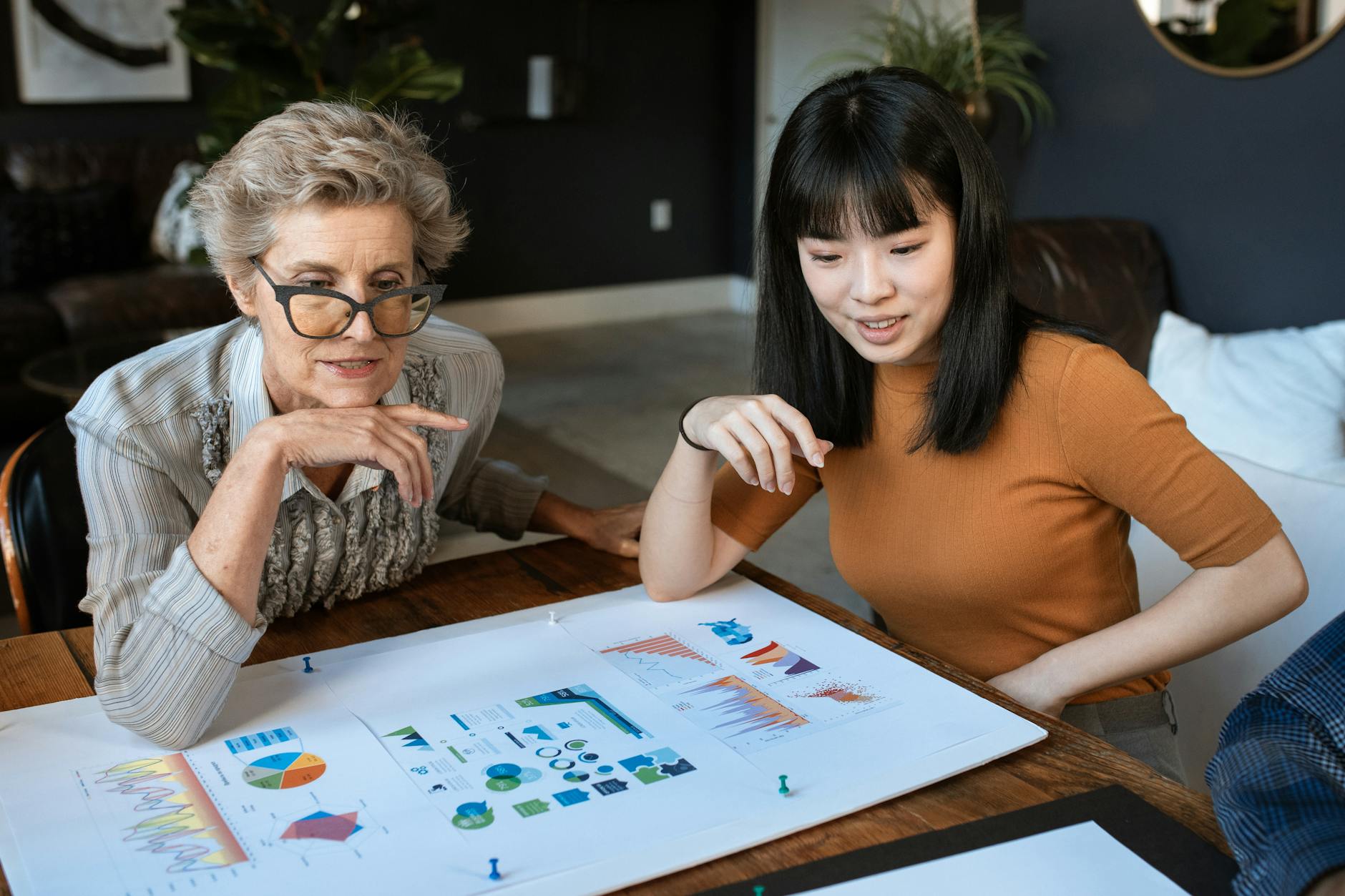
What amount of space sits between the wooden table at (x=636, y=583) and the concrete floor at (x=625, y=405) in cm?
174

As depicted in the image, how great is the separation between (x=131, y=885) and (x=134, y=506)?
502mm

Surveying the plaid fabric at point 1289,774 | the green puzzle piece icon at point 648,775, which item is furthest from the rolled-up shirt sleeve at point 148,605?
the plaid fabric at point 1289,774

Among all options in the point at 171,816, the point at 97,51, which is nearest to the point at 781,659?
the point at 171,816

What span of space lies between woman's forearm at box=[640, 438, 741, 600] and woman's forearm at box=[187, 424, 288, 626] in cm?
41

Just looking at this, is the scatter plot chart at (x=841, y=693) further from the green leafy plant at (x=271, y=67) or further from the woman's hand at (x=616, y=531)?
the green leafy plant at (x=271, y=67)

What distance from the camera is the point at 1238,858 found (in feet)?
2.63

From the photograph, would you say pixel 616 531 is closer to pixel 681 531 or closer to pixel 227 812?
pixel 681 531

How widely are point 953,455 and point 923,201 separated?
0.29 meters

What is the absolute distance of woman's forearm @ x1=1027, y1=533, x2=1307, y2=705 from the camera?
120 centimetres

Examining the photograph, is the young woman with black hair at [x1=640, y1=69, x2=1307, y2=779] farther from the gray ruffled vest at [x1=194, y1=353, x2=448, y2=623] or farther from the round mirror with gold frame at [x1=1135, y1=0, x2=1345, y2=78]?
the round mirror with gold frame at [x1=1135, y1=0, x2=1345, y2=78]

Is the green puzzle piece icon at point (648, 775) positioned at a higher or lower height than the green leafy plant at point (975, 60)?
lower

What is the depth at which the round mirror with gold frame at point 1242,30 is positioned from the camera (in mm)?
2920

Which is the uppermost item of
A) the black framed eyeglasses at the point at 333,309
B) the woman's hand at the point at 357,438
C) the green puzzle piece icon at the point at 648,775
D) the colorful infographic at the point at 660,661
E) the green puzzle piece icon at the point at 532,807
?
the black framed eyeglasses at the point at 333,309

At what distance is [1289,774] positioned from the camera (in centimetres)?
83
